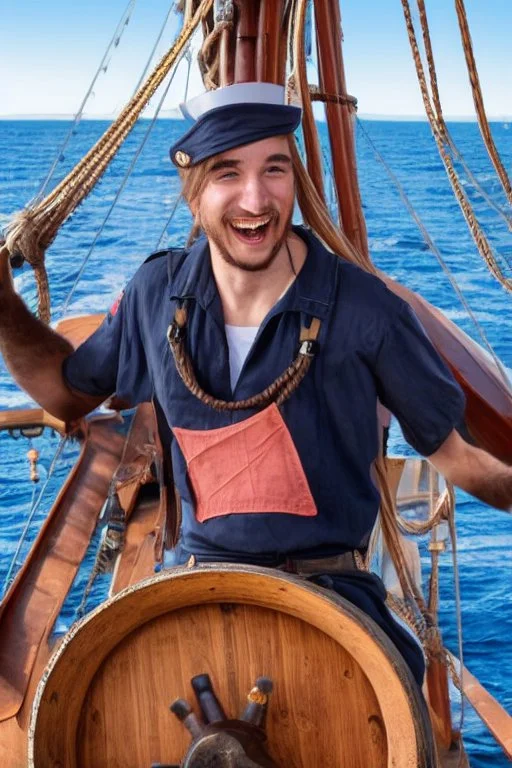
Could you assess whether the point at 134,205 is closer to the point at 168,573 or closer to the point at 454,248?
the point at 454,248

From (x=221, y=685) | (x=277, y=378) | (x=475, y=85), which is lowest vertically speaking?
(x=221, y=685)

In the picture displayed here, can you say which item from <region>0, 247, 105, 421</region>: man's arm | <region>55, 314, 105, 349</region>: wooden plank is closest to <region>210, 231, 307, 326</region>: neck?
<region>0, 247, 105, 421</region>: man's arm

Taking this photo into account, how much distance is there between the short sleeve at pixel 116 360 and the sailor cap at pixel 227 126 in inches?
12.1

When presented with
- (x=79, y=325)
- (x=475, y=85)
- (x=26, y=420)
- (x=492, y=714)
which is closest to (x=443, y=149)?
(x=475, y=85)

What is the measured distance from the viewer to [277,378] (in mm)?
1847

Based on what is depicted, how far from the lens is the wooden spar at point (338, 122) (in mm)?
2832

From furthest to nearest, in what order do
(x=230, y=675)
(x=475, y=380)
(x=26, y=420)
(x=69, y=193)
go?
(x=26, y=420), (x=475, y=380), (x=69, y=193), (x=230, y=675)

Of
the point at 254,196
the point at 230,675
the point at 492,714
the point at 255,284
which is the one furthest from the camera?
the point at 492,714

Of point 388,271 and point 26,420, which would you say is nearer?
point 26,420

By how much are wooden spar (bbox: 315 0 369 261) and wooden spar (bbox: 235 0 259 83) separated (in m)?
0.20

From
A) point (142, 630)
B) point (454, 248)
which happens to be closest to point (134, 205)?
point (454, 248)

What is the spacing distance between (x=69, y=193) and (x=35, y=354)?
33 centimetres

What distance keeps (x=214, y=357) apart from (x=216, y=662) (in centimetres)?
51

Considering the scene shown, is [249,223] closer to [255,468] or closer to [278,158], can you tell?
[278,158]
